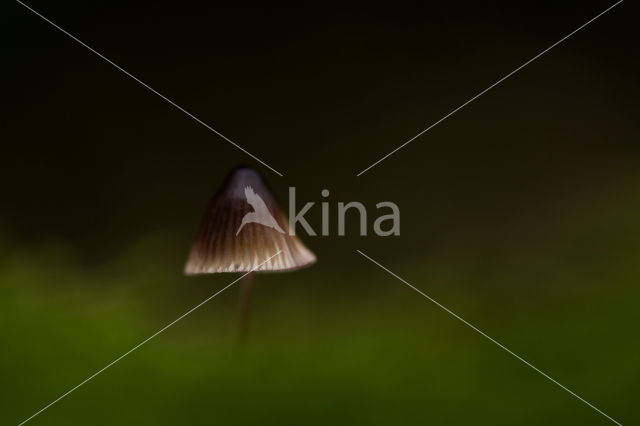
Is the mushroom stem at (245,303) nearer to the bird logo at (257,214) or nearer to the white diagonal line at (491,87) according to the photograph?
the bird logo at (257,214)

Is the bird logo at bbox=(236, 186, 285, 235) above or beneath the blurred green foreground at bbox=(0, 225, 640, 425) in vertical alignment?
above

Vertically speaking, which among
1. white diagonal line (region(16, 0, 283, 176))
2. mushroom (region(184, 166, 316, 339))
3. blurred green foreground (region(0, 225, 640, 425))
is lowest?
blurred green foreground (region(0, 225, 640, 425))

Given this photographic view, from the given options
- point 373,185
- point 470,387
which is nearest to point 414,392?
point 470,387

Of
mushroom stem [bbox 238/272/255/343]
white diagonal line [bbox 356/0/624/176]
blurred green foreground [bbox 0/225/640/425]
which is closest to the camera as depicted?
blurred green foreground [bbox 0/225/640/425]

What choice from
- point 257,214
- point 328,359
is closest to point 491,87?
point 257,214

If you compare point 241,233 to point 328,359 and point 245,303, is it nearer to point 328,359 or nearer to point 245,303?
point 245,303

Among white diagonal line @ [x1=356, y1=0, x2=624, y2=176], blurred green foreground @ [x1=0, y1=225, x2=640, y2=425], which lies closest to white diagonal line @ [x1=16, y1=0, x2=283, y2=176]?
white diagonal line @ [x1=356, y1=0, x2=624, y2=176]

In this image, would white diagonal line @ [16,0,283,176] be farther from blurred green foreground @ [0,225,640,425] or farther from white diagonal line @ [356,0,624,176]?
blurred green foreground @ [0,225,640,425]

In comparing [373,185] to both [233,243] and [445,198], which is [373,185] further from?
[233,243]
